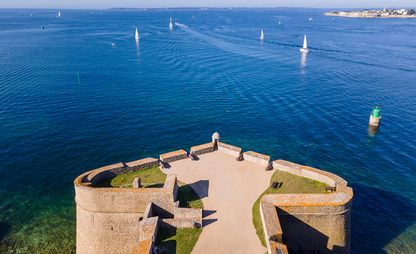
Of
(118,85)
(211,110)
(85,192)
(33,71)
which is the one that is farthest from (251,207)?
(33,71)

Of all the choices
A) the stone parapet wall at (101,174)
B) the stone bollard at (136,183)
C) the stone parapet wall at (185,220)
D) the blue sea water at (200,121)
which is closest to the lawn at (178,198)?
the stone parapet wall at (185,220)

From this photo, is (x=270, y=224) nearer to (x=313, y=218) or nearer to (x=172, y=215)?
(x=313, y=218)

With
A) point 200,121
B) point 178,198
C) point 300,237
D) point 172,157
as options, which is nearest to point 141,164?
point 172,157

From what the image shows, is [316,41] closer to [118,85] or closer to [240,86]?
[240,86]

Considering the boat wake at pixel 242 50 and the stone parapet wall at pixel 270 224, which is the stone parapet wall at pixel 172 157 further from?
the boat wake at pixel 242 50

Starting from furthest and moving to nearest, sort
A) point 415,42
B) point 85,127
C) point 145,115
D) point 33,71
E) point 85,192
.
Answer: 1. point 415,42
2. point 33,71
3. point 145,115
4. point 85,127
5. point 85,192

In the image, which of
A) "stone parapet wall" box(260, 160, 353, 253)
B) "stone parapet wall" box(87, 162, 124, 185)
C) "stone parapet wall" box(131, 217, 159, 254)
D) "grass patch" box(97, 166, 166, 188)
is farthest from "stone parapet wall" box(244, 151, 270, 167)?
"stone parapet wall" box(131, 217, 159, 254)
